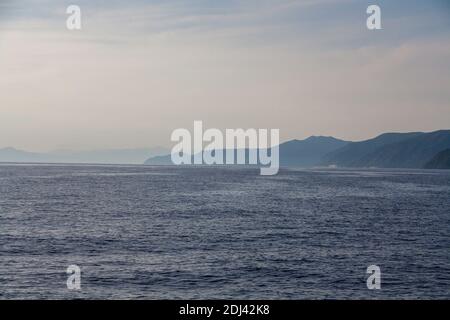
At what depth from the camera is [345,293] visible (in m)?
37.8

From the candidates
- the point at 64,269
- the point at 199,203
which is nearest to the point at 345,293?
the point at 64,269

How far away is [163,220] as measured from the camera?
77875 millimetres

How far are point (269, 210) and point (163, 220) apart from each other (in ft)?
78.4

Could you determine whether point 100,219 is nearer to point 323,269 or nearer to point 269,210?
point 269,210

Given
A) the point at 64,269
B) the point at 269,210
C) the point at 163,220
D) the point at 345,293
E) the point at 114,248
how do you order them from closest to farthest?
1. the point at 345,293
2. the point at 64,269
3. the point at 114,248
4. the point at 163,220
5. the point at 269,210

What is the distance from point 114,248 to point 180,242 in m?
7.74

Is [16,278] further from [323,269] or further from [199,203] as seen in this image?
[199,203]

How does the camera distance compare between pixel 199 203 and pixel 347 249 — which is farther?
pixel 199 203

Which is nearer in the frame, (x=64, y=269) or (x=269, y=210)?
(x=64, y=269)
